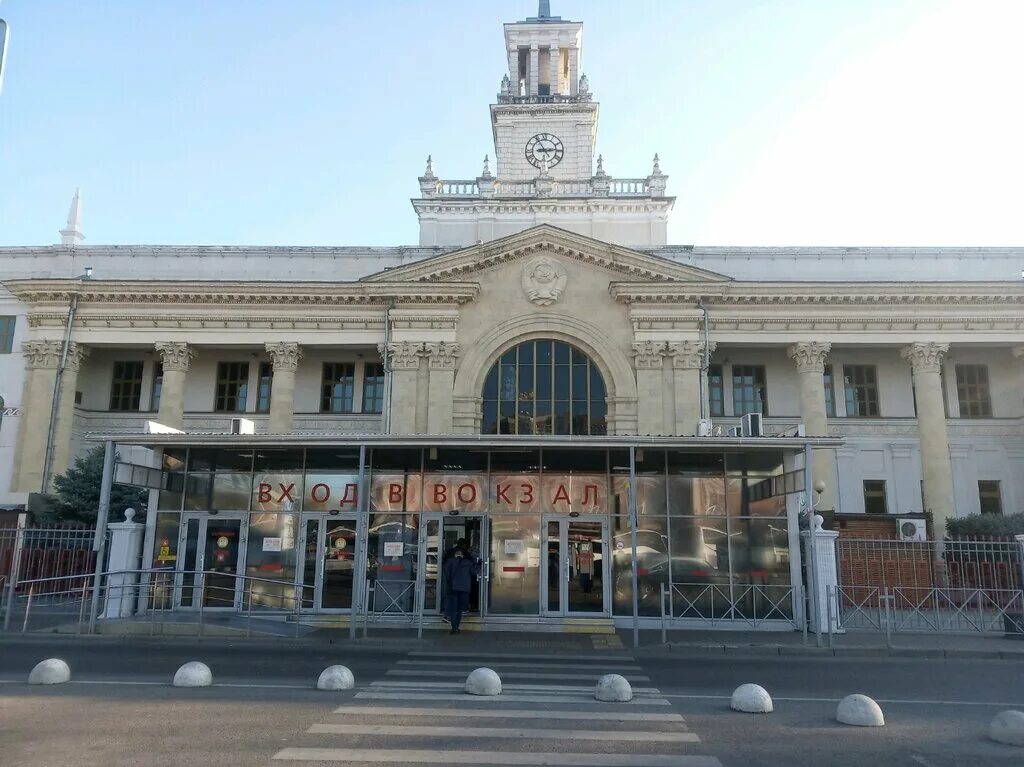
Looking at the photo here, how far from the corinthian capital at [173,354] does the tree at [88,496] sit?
5.68 metres

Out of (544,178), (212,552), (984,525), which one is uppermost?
(544,178)

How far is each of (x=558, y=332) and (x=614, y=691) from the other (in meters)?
22.6

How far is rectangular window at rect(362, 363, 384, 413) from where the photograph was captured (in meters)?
34.2

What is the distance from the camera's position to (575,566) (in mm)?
21062

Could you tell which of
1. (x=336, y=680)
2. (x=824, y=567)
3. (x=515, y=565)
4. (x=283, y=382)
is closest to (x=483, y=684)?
(x=336, y=680)

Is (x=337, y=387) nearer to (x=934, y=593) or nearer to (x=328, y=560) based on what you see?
(x=328, y=560)

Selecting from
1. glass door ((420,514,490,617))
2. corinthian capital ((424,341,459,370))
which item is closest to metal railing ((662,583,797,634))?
glass door ((420,514,490,617))

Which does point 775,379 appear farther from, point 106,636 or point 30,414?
point 30,414

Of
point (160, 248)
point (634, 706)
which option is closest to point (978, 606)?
point (634, 706)

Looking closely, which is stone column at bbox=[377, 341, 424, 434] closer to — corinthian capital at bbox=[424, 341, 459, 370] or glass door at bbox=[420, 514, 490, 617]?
corinthian capital at bbox=[424, 341, 459, 370]

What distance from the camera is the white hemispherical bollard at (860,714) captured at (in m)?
9.02

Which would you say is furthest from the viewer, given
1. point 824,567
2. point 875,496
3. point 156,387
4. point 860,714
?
point 156,387

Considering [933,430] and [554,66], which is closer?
[933,430]

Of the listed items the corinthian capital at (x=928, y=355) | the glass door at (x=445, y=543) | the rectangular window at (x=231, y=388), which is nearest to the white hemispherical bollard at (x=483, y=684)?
the glass door at (x=445, y=543)
